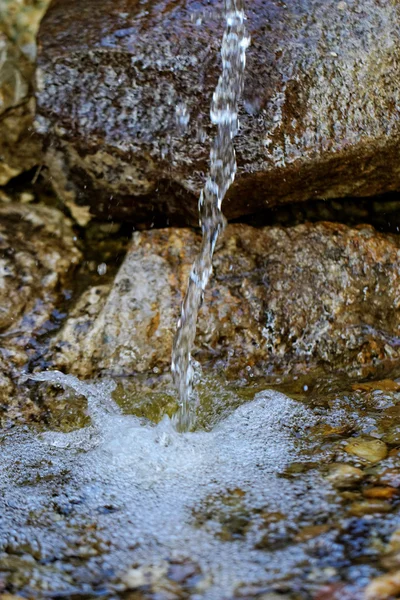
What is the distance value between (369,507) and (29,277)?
6.17ft

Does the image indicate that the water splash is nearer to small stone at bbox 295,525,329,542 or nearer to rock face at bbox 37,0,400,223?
rock face at bbox 37,0,400,223

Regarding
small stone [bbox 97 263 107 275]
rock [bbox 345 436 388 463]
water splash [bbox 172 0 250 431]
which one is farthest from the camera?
small stone [bbox 97 263 107 275]

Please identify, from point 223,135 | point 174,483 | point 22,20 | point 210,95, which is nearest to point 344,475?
point 174,483

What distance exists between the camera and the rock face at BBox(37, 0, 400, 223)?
8.30 feet

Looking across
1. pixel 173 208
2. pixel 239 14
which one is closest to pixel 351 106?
pixel 239 14

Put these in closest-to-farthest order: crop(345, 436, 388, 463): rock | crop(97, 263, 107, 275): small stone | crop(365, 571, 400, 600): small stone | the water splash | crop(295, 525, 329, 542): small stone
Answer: crop(365, 571, 400, 600): small stone, crop(295, 525, 329, 542): small stone, crop(345, 436, 388, 463): rock, the water splash, crop(97, 263, 107, 275): small stone

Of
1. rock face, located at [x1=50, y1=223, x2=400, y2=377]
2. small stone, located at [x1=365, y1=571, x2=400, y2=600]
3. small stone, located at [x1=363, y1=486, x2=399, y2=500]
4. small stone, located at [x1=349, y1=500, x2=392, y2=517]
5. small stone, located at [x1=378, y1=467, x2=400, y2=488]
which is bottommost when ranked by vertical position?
rock face, located at [x1=50, y1=223, x2=400, y2=377]

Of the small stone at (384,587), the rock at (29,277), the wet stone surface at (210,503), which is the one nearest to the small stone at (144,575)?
the wet stone surface at (210,503)

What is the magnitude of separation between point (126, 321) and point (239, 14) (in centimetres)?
146

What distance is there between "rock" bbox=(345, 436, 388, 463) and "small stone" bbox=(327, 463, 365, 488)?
80 mm

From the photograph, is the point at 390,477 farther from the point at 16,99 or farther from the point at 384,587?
the point at 16,99

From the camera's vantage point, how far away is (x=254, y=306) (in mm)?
2670

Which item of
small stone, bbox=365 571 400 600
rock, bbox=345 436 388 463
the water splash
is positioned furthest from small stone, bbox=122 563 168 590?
the water splash

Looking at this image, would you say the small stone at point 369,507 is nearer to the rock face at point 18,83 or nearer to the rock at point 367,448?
the rock at point 367,448
